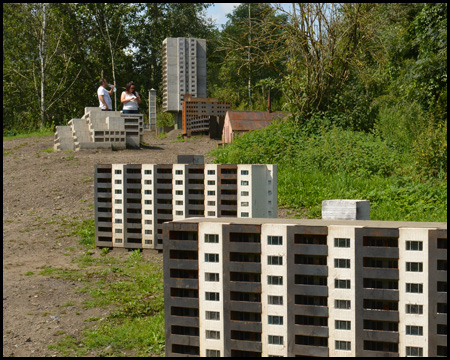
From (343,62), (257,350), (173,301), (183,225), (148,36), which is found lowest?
(257,350)

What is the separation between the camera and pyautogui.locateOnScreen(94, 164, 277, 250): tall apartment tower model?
13.1m

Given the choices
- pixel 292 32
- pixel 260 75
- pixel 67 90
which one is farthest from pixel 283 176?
pixel 260 75

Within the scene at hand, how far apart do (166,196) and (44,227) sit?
Result: 3821 mm

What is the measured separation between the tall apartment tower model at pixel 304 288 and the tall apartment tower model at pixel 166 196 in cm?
577

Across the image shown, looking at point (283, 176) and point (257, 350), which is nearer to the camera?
point (257, 350)

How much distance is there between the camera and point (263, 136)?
20.7 metres

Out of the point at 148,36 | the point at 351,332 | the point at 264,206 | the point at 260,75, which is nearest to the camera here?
the point at 351,332

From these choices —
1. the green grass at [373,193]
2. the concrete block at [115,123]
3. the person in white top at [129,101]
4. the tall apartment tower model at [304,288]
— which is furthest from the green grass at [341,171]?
the tall apartment tower model at [304,288]

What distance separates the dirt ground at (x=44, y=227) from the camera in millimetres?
9641

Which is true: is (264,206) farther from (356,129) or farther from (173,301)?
(356,129)

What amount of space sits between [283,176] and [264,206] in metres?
4.82

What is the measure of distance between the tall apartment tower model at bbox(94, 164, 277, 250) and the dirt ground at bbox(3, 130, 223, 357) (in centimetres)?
68

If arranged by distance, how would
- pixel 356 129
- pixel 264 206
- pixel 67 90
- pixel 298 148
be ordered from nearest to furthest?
pixel 264 206 → pixel 298 148 → pixel 356 129 → pixel 67 90

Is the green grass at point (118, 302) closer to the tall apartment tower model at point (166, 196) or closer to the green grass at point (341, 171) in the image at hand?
the tall apartment tower model at point (166, 196)
